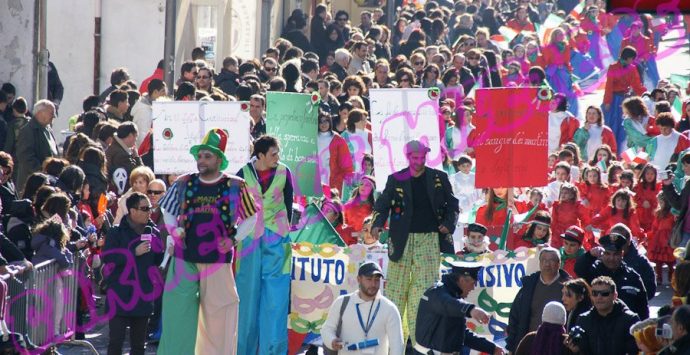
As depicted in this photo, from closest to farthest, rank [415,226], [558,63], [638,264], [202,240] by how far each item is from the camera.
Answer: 1. [202,240]
2. [638,264]
3. [415,226]
4. [558,63]

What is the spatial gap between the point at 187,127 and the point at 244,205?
3.50m

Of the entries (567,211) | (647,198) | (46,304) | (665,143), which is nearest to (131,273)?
(46,304)

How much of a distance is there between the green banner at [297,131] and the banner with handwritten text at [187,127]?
49cm

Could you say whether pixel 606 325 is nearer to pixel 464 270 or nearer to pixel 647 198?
pixel 464 270

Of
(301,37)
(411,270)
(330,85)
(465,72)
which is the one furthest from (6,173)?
(301,37)

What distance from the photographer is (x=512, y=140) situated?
49.3 ft

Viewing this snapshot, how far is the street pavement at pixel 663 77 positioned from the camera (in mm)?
13594

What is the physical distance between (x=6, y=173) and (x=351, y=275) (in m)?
2.83

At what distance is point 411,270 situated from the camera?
13.0m

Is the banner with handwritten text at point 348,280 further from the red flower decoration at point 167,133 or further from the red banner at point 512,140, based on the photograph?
the red flower decoration at point 167,133

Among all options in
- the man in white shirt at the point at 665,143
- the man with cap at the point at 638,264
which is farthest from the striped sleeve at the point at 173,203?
the man in white shirt at the point at 665,143

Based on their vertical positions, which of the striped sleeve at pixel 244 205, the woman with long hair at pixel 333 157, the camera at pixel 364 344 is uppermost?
the woman with long hair at pixel 333 157

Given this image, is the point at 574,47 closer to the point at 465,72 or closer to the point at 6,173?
the point at 465,72

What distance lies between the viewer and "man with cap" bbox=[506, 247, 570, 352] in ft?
39.5
